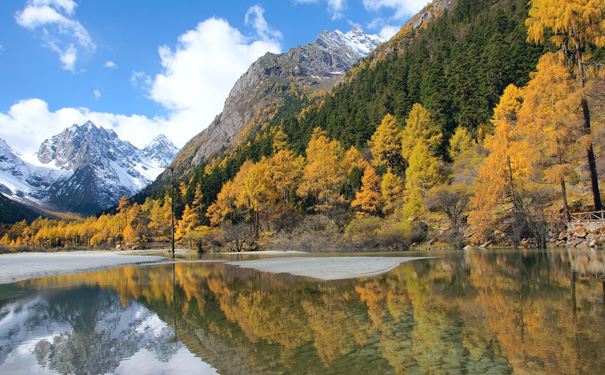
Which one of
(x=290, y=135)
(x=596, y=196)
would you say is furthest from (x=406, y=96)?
(x=596, y=196)

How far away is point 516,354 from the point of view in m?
4.03

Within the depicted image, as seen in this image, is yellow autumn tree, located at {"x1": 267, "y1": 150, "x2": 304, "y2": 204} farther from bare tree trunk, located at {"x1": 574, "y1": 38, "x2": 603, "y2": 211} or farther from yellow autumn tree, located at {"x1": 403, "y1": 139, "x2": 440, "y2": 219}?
bare tree trunk, located at {"x1": 574, "y1": 38, "x2": 603, "y2": 211}

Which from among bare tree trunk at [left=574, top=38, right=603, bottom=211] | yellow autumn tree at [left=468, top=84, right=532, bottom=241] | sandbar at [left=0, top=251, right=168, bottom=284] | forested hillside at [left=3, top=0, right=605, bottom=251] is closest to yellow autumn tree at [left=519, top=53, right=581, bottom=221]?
forested hillside at [left=3, top=0, right=605, bottom=251]

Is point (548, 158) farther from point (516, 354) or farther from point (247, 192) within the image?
point (247, 192)

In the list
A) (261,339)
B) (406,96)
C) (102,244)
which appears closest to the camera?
(261,339)

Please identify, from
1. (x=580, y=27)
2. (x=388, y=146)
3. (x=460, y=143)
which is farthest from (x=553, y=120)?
(x=388, y=146)

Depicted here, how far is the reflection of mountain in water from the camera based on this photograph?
4711 millimetres

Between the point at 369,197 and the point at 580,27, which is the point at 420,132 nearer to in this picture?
the point at 369,197

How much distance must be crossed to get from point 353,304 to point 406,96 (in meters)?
60.8

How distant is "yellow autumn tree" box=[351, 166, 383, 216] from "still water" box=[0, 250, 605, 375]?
29.9 metres

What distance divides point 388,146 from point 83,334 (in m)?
46.9

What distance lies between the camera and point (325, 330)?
5.50m

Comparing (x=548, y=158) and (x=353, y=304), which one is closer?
(x=353, y=304)

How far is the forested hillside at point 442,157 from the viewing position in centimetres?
1945
